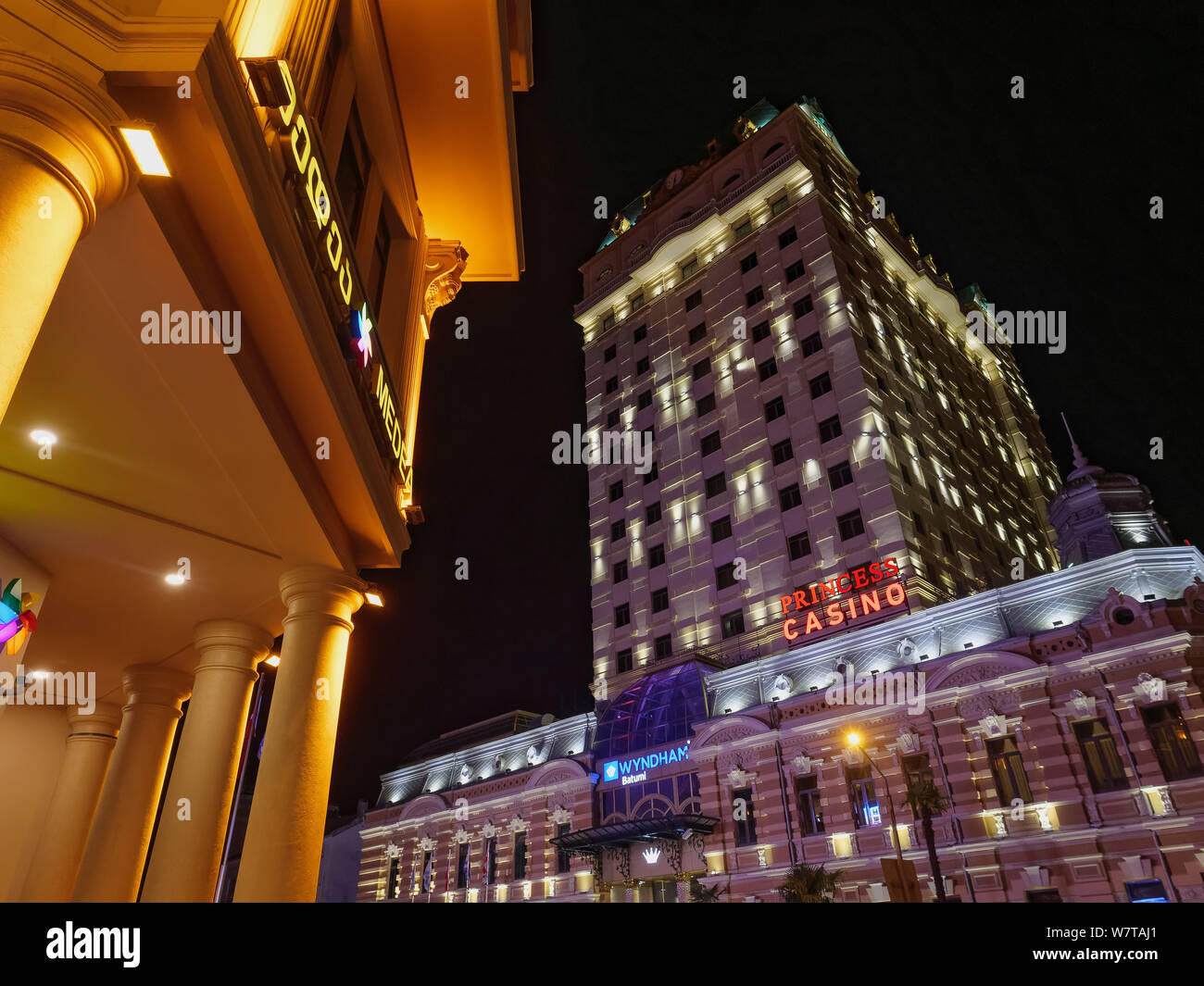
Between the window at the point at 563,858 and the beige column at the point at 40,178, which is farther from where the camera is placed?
the window at the point at 563,858

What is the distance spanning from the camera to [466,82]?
40.4 ft

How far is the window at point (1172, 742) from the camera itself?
79.5 ft

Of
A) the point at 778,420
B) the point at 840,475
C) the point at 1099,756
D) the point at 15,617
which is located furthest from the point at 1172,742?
the point at 15,617

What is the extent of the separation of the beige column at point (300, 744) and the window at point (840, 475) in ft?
110

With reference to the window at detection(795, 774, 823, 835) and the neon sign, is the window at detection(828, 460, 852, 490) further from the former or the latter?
the window at detection(795, 774, 823, 835)

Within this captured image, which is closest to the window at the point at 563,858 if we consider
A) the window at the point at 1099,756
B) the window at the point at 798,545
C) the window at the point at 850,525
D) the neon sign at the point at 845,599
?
the neon sign at the point at 845,599

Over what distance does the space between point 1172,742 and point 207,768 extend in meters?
28.5

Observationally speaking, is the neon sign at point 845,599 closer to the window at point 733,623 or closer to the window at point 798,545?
the window at point 798,545

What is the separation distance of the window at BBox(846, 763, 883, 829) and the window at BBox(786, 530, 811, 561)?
12189 mm

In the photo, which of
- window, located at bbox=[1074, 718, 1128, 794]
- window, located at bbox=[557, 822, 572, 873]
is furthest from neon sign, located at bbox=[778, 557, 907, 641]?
window, located at bbox=[557, 822, 572, 873]

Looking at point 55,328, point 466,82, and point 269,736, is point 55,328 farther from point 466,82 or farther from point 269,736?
point 466,82

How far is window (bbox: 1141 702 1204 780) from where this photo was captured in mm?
24219
